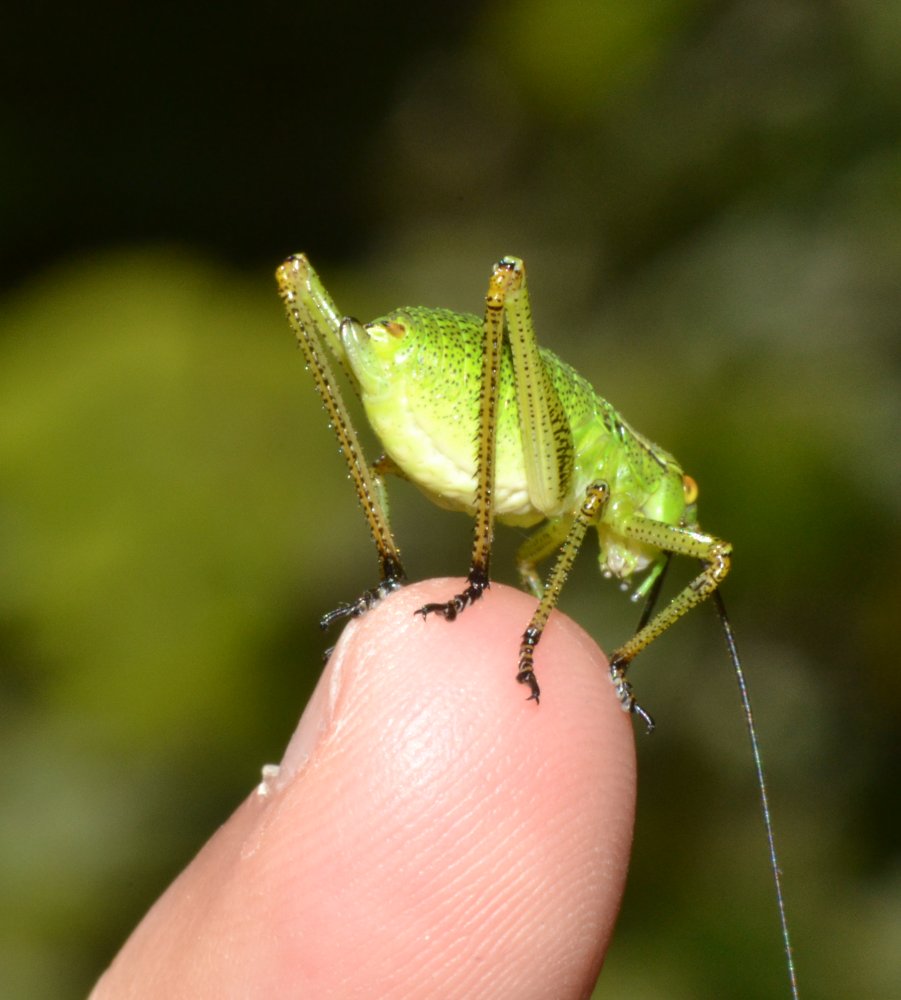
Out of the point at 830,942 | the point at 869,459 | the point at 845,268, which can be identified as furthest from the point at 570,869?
the point at 845,268

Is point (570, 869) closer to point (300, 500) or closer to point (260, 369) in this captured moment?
point (300, 500)

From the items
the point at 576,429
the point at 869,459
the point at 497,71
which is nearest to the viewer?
the point at 576,429

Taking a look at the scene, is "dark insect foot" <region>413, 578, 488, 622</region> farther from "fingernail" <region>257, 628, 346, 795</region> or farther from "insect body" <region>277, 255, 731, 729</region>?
"fingernail" <region>257, 628, 346, 795</region>

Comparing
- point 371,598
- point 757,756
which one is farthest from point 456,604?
point 757,756

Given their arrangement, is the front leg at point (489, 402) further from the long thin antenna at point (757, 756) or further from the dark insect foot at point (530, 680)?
the long thin antenna at point (757, 756)

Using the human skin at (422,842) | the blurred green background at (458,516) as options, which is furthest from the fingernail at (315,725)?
the blurred green background at (458,516)

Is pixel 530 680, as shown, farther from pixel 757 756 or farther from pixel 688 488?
pixel 688 488
